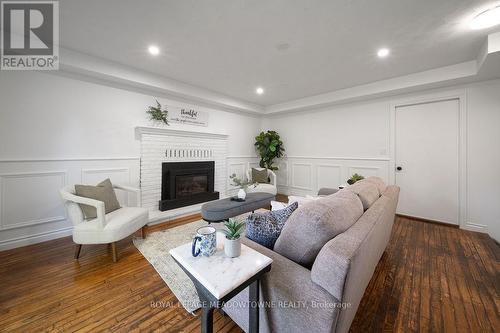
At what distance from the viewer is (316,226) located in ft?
3.55

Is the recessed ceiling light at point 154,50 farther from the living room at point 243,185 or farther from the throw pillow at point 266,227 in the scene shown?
the throw pillow at point 266,227

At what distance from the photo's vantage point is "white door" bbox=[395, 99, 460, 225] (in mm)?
3166

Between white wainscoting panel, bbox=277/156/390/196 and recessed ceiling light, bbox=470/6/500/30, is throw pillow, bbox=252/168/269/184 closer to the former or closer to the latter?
white wainscoting panel, bbox=277/156/390/196

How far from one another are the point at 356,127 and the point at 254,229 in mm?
3831

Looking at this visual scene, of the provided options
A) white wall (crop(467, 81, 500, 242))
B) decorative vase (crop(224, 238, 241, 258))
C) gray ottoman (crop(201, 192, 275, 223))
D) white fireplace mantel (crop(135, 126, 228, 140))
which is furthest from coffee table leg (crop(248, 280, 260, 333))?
white wall (crop(467, 81, 500, 242))

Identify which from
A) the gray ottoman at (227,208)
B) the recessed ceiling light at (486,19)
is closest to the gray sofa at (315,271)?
the gray ottoman at (227,208)

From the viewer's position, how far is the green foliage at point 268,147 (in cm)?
527

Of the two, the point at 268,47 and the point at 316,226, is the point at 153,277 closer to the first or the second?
the point at 316,226

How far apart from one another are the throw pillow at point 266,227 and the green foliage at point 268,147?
3859mm

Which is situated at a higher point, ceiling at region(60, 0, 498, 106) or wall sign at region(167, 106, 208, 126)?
ceiling at region(60, 0, 498, 106)

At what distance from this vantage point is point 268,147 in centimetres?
529

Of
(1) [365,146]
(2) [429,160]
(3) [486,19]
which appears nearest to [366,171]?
(1) [365,146]

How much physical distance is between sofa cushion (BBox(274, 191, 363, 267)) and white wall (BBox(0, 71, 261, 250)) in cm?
318

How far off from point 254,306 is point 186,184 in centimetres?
323
